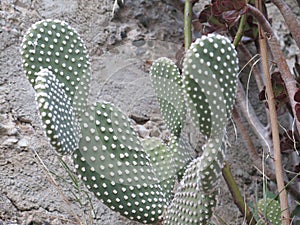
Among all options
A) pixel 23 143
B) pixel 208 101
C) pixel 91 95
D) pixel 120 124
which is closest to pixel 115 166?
pixel 120 124

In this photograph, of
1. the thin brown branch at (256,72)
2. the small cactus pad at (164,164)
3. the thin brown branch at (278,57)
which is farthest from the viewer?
the thin brown branch at (256,72)

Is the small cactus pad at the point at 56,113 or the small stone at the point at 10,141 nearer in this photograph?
the small cactus pad at the point at 56,113

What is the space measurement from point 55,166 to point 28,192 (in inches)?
3.3

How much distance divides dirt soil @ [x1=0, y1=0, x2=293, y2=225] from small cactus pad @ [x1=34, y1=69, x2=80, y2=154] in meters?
0.24

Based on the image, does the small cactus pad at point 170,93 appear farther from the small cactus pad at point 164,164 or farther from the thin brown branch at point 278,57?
the thin brown branch at point 278,57

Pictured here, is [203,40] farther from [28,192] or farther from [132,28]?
[132,28]

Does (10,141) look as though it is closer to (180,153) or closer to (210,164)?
(180,153)

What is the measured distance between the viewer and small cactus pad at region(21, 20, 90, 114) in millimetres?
897

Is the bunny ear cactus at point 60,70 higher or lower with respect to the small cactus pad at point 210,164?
higher

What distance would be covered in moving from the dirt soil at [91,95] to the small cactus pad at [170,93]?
0.21 m

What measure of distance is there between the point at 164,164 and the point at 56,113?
32cm

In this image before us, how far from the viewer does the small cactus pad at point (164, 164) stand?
1043 mm

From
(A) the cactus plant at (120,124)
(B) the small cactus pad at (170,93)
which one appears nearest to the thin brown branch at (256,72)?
(B) the small cactus pad at (170,93)

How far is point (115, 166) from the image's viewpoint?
90 centimetres
